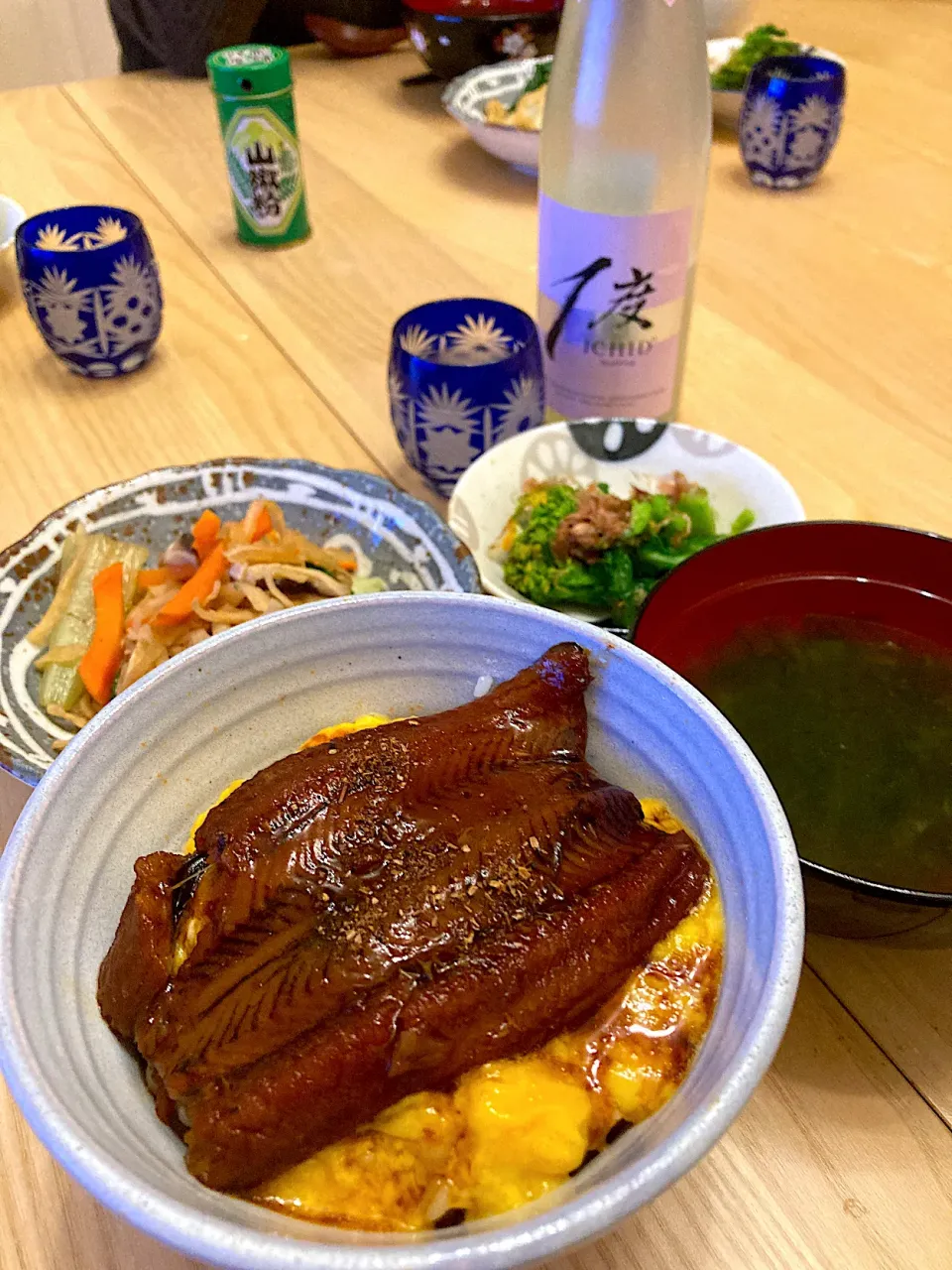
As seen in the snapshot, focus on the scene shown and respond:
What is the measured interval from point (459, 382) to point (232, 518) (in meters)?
0.33

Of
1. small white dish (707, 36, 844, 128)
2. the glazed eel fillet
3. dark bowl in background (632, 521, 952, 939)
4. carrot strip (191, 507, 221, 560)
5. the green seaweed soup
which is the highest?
small white dish (707, 36, 844, 128)

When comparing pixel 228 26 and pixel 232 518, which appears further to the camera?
pixel 228 26

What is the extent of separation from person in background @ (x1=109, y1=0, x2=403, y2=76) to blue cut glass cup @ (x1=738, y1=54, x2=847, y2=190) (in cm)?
127

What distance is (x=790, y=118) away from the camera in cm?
192

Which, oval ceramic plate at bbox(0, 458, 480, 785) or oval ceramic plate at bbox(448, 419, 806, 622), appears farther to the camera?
oval ceramic plate at bbox(448, 419, 806, 622)

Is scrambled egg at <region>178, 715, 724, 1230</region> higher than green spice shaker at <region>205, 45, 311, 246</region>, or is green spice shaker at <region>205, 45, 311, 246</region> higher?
green spice shaker at <region>205, 45, 311, 246</region>

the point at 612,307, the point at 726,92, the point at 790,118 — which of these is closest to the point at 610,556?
the point at 612,307

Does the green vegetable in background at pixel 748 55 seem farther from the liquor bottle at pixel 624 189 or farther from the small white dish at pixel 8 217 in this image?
the small white dish at pixel 8 217

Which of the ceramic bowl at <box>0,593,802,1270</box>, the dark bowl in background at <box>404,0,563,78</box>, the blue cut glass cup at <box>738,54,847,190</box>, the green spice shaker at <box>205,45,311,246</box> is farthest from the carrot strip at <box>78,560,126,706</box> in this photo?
the dark bowl in background at <box>404,0,563,78</box>

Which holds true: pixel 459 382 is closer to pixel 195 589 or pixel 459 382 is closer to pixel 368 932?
pixel 195 589

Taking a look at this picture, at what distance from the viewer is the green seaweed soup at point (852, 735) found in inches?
30.6

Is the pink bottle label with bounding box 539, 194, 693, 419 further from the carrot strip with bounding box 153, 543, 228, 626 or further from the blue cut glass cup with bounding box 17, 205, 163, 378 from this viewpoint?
the blue cut glass cup with bounding box 17, 205, 163, 378

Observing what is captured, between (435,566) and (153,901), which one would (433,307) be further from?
(153,901)

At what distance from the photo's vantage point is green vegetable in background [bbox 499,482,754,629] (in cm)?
113
